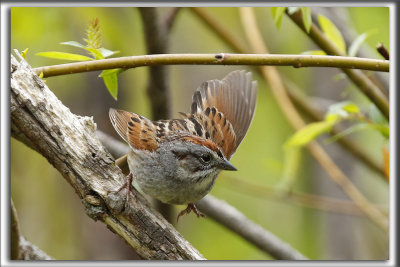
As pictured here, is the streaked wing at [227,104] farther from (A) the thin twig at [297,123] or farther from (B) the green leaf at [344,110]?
(A) the thin twig at [297,123]

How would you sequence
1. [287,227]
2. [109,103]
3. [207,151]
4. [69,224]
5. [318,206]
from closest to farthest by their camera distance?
[207,151], [318,206], [69,224], [109,103], [287,227]

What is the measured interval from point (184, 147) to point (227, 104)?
0.39 meters

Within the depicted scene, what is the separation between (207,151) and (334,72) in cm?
272

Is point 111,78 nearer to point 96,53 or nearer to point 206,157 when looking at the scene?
point 96,53

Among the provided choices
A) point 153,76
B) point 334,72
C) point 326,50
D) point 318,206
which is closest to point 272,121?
point 334,72

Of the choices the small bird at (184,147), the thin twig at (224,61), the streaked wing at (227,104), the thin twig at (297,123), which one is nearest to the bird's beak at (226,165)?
the small bird at (184,147)

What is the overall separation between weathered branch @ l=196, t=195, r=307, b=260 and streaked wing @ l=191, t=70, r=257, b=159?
736 mm

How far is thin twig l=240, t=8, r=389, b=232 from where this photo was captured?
11.0 ft

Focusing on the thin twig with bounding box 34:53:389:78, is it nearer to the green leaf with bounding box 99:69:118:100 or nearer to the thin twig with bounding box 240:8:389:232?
the green leaf with bounding box 99:69:118:100

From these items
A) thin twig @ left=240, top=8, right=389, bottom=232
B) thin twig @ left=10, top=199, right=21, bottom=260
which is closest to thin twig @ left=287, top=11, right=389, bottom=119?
thin twig @ left=240, top=8, right=389, bottom=232

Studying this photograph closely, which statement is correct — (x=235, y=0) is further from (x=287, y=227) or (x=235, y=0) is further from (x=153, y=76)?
(x=287, y=227)

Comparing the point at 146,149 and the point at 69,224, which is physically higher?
the point at 146,149

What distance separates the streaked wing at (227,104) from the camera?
8.55 feet

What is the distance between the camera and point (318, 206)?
3777 mm
